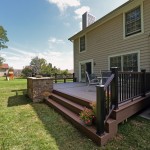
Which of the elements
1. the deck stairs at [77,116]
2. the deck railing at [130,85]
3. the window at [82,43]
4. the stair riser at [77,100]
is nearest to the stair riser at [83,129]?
the deck stairs at [77,116]

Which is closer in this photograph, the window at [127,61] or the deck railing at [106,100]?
the deck railing at [106,100]

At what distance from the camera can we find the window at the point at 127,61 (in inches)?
263

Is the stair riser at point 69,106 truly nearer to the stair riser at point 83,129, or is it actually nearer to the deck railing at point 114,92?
the stair riser at point 83,129

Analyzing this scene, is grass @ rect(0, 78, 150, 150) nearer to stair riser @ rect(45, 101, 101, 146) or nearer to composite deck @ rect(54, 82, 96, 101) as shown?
stair riser @ rect(45, 101, 101, 146)

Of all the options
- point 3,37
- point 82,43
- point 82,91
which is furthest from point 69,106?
point 3,37

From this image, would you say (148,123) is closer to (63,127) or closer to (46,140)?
(63,127)

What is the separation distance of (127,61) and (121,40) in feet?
4.21

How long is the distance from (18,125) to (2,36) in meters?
31.3

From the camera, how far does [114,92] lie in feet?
10.2

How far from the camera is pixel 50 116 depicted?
4469mm

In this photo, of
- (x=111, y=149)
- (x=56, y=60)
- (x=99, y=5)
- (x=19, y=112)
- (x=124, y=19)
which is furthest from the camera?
(x=56, y=60)

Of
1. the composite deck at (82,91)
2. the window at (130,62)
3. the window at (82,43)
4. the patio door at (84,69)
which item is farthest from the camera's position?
the window at (82,43)

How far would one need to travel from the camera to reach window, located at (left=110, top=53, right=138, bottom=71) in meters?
6.68

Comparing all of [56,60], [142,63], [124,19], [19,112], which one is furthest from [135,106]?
[56,60]
